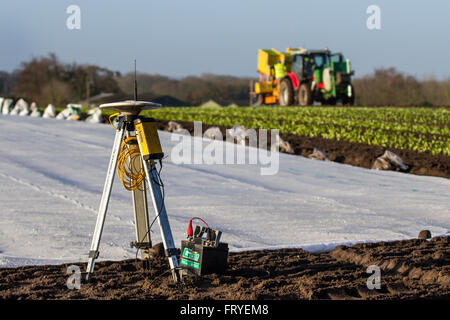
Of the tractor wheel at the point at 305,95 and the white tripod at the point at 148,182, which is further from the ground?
the tractor wheel at the point at 305,95

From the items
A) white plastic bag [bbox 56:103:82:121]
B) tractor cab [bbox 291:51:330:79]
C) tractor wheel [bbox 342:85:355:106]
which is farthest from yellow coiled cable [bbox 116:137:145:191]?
tractor wheel [bbox 342:85:355:106]

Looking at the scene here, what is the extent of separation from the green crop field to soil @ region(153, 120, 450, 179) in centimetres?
92

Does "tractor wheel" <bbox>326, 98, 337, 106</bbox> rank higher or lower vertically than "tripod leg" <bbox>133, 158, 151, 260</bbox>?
higher

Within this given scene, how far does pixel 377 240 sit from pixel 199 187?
3235mm

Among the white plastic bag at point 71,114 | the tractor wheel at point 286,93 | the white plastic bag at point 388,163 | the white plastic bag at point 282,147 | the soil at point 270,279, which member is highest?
the tractor wheel at point 286,93

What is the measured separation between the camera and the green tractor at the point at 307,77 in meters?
24.8

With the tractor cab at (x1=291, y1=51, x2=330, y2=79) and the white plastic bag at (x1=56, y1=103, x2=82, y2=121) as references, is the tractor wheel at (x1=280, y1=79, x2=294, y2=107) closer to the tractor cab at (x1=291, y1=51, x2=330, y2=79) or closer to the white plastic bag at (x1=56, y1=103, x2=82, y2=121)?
the tractor cab at (x1=291, y1=51, x2=330, y2=79)

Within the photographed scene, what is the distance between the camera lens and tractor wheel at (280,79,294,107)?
27.9 m

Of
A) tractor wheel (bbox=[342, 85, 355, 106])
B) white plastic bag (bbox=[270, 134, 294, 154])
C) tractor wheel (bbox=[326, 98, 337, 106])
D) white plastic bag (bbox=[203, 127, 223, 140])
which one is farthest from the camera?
tractor wheel (bbox=[326, 98, 337, 106])

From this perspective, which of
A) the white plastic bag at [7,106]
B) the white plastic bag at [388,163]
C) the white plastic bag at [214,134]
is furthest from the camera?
the white plastic bag at [7,106]

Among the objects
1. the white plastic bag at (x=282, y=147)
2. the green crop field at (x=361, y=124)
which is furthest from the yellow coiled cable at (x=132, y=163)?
the green crop field at (x=361, y=124)

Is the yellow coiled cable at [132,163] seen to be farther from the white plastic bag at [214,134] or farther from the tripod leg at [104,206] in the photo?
the white plastic bag at [214,134]

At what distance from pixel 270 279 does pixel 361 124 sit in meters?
15.2
